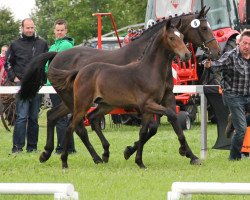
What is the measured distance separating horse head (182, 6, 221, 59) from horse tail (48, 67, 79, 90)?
6.48 ft

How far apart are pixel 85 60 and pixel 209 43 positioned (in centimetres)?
186

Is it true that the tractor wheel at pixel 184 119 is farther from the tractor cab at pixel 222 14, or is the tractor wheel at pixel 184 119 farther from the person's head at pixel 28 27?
the person's head at pixel 28 27

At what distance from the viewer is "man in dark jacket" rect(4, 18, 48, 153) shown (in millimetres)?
14586

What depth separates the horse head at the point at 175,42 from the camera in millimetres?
11641

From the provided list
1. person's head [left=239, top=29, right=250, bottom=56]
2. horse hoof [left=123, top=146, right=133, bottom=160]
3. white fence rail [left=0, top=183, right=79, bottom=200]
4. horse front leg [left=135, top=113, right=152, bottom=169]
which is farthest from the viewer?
horse hoof [left=123, top=146, right=133, bottom=160]

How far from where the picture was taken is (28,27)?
47.3ft

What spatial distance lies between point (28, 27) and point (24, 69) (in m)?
0.66

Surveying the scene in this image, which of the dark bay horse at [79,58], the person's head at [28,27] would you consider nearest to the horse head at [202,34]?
the dark bay horse at [79,58]

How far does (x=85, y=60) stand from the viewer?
43.7ft

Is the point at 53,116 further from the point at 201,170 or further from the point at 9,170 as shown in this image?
the point at 201,170

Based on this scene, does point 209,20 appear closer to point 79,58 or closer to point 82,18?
point 79,58

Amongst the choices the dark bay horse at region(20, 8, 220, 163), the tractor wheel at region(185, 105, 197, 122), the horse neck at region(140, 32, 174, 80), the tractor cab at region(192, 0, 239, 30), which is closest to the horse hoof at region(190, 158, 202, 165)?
the horse neck at region(140, 32, 174, 80)

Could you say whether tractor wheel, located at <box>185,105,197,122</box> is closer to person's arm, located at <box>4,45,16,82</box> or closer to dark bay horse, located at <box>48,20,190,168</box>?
person's arm, located at <box>4,45,16,82</box>

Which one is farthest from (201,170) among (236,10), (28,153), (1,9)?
(1,9)
